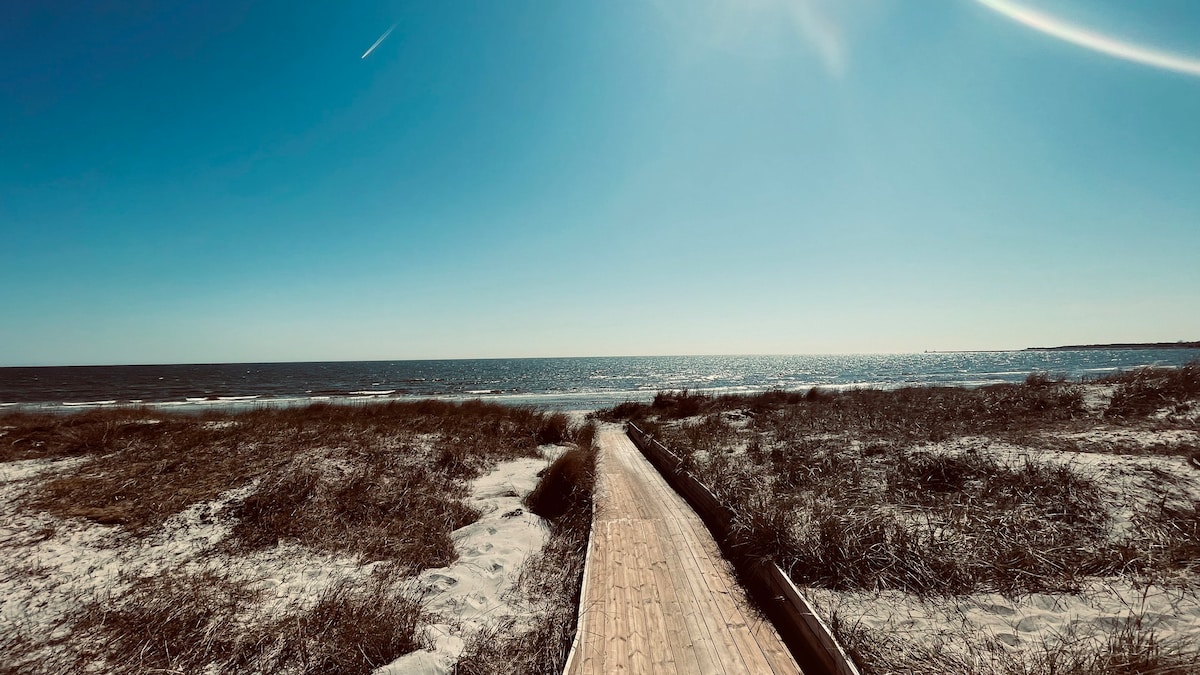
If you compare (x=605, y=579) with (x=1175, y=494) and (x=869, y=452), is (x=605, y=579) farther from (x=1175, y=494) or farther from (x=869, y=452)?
(x=1175, y=494)

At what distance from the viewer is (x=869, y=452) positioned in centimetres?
1199

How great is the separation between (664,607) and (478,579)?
290cm

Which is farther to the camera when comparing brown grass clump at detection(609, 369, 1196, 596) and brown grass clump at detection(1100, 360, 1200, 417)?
brown grass clump at detection(1100, 360, 1200, 417)

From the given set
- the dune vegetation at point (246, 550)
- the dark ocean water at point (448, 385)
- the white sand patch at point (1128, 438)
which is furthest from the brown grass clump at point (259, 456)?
the dark ocean water at point (448, 385)

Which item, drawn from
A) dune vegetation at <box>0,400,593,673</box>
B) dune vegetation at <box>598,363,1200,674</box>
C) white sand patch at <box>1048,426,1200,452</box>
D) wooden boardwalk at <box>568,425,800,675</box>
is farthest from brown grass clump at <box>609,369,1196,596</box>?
dune vegetation at <box>0,400,593,673</box>

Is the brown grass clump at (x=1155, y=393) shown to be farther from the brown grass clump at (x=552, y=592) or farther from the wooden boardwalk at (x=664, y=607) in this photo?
the brown grass clump at (x=552, y=592)

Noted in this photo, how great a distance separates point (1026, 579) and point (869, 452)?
6.15m

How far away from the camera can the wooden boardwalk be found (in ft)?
15.5

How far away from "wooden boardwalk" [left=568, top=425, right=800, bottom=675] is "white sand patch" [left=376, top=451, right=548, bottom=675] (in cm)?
123

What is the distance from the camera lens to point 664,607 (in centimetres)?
577

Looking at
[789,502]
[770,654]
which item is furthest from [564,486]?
[770,654]

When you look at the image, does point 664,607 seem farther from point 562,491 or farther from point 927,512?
point 927,512

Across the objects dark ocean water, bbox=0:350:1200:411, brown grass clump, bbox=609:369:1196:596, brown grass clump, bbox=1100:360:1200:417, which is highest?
brown grass clump, bbox=1100:360:1200:417

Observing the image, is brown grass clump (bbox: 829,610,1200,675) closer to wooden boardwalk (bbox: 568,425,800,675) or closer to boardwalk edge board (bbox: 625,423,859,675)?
boardwalk edge board (bbox: 625,423,859,675)
